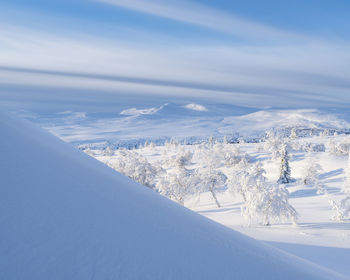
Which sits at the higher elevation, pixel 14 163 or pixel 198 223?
pixel 14 163

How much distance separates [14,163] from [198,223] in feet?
11.7

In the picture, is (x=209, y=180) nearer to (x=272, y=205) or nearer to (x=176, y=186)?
(x=176, y=186)

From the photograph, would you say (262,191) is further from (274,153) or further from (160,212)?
(274,153)

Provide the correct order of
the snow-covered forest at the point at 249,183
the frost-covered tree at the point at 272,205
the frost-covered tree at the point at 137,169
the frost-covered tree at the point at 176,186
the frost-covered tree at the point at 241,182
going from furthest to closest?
the frost-covered tree at the point at 176,186 → the frost-covered tree at the point at 137,169 → the frost-covered tree at the point at 241,182 → the snow-covered forest at the point at 249,183 → the frost-covered tree at the point at 272,205

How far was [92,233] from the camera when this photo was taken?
12.4ft

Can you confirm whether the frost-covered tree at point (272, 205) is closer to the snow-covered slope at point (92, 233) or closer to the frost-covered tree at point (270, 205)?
the frost-covered tree at point (270, 205)

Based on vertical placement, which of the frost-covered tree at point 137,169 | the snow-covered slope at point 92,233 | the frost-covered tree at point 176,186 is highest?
the snow-covered slope at point 92,233

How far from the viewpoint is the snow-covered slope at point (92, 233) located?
3.17m

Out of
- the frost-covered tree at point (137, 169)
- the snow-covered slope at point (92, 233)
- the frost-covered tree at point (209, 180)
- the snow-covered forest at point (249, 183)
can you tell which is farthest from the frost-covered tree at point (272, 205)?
the snow-covered slope at point (92, 233)

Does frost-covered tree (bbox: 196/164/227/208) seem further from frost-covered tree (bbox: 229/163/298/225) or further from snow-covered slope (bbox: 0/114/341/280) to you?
snow-covered slope (bbox: 0/114/341/280)

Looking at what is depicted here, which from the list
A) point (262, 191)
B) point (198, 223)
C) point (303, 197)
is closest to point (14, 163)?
point (198, 223)

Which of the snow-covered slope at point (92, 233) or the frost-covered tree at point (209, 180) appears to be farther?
the frost-covered tree at point (209, 180)

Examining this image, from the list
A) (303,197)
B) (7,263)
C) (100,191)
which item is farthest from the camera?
(303,197)

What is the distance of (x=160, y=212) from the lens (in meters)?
5.39
